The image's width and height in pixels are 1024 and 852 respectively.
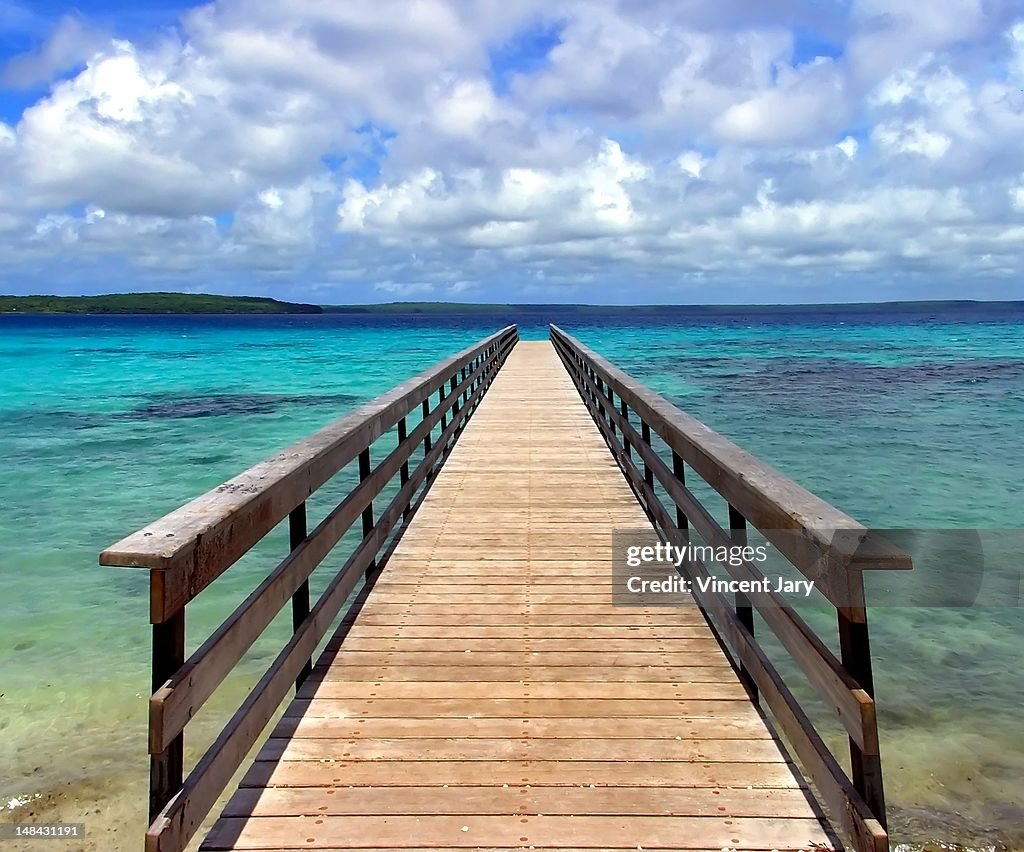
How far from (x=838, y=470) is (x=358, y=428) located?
10.5 m

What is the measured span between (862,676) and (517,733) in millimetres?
1320

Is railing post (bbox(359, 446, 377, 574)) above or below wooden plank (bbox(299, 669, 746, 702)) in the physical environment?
above

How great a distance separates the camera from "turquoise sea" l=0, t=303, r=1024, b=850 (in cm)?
384

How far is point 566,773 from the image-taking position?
8.61ft

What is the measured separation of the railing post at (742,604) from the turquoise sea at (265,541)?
0.94 meters

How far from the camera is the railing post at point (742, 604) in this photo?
3125 millimetres

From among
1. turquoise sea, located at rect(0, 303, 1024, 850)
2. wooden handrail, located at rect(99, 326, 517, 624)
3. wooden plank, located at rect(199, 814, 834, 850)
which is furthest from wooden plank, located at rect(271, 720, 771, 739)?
turquoise sea, located at rect(0, 303, 1024, 850)

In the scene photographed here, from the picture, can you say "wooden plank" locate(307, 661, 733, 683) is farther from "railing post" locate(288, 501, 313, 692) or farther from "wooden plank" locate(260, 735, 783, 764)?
"wooden plank" locate(260, 735, 783, 764)

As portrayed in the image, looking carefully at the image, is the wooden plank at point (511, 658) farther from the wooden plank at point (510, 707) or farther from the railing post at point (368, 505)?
the railing post at point (368, 505)

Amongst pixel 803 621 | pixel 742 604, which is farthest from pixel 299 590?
pixel 803 621

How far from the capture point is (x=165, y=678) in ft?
6.55

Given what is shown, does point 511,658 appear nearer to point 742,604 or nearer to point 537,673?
point 537,673

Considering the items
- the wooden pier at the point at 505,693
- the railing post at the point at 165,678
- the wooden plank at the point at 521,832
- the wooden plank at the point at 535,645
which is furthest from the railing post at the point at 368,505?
the railing post at the point at 165,678

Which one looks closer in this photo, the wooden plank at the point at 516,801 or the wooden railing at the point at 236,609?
the wooden railing at the point at 236,609
